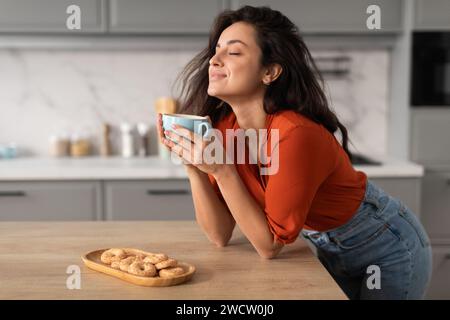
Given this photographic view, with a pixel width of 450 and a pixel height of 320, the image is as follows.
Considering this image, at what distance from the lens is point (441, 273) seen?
3334mm

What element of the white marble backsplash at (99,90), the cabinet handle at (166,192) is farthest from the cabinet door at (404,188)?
the cabinet handle at (166,192)

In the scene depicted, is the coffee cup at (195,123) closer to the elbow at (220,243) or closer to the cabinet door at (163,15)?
the elbow at (220,243)

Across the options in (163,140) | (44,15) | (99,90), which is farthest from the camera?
(99,90)

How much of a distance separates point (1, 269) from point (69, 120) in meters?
2.42

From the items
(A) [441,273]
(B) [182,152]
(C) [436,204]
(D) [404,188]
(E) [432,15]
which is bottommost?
(A) [441,273]

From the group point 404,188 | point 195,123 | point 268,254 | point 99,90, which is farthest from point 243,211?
point 99,90

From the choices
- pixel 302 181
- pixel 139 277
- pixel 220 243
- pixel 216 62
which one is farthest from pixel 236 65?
pixel 139 277

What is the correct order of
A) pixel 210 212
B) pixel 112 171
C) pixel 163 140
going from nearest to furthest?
1. pixel 163 140
2. pixel 210 212
3. pixel 112 171

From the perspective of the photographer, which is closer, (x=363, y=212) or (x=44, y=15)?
(x=363, y=212)

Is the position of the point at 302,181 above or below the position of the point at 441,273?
above

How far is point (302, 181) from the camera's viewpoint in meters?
1.50

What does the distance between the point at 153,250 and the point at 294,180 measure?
0.40 metres

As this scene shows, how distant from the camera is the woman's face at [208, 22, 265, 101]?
1.63 m

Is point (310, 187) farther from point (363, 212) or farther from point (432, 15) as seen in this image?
point (432, 15)
